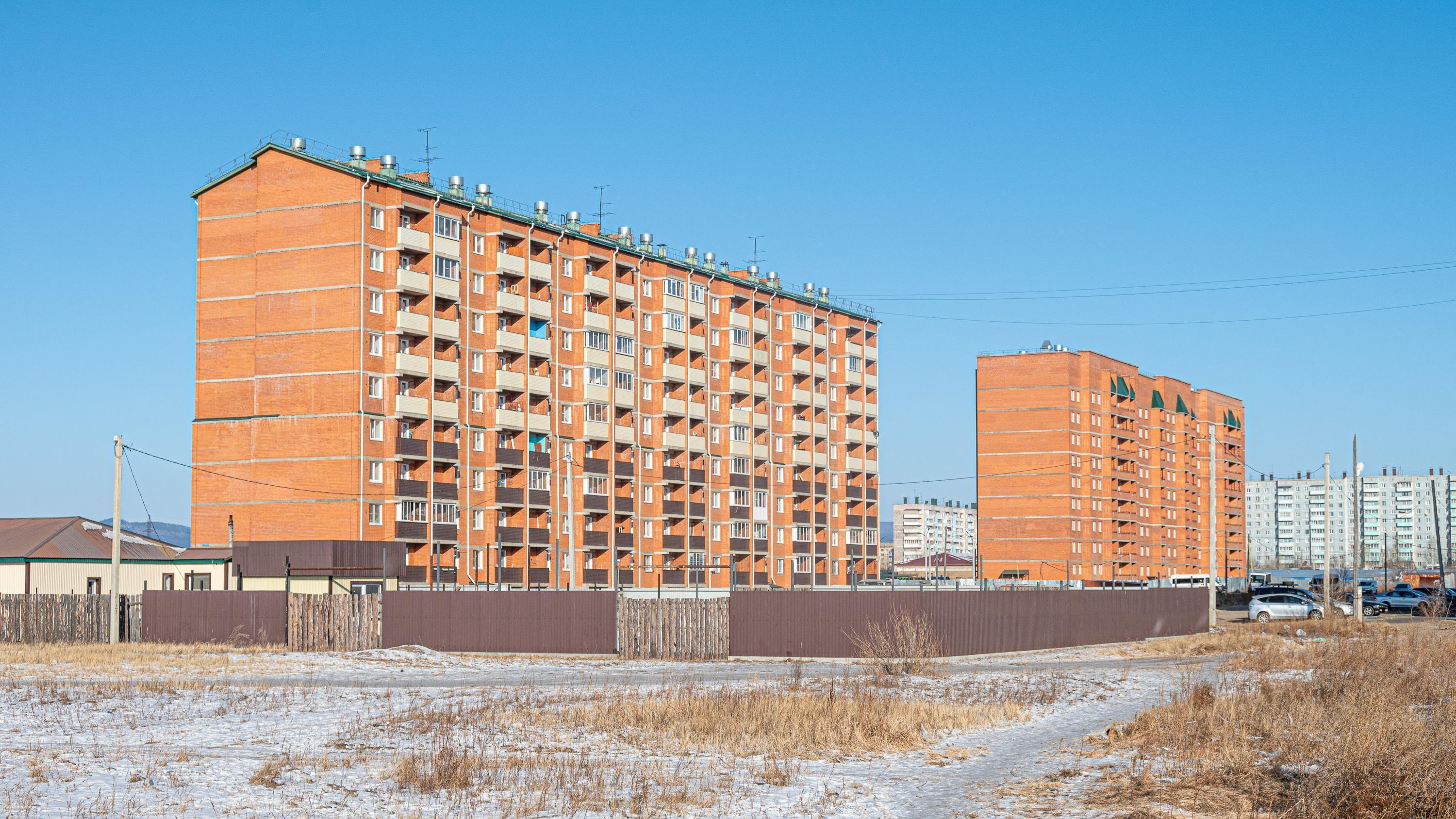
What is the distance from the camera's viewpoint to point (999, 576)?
14550 cm

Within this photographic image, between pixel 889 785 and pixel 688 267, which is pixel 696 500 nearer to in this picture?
pixel 688 267

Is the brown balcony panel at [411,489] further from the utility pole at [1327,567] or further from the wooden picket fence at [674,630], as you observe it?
the utility pole at [1327,567]

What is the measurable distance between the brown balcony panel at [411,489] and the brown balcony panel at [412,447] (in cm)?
156

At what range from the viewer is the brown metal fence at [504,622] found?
47281 millimetres

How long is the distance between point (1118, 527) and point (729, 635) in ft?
386

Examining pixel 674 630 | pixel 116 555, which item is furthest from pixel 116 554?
pixel 674 630

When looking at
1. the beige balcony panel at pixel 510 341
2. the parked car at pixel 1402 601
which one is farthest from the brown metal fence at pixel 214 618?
the parked car at pixel 1402 601

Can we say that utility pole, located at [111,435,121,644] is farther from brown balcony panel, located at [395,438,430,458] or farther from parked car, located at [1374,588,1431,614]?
parked car, located at [1374,588,1431,614]

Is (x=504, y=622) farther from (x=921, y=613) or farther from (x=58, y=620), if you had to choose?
(x=58, y=620)

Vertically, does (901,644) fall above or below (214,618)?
above

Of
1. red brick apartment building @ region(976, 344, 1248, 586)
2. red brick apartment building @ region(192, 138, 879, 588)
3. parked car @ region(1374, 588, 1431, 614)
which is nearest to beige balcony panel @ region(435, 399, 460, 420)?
red brick apartment building @ region(192, 138, 879, 588)

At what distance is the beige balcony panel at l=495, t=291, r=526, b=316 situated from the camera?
93438mm

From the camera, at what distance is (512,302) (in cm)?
9425

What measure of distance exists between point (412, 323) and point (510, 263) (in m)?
10.8
